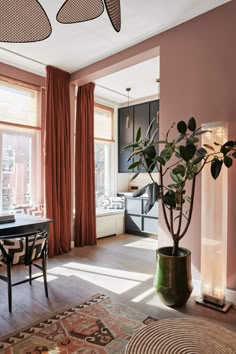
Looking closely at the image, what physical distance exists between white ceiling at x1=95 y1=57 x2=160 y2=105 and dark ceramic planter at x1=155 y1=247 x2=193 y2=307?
10.1 ft

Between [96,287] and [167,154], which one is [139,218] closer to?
[96,287]

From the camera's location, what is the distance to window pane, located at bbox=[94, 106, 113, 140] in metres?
5.95

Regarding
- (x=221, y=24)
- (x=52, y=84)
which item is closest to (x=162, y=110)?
(x=221, y=24)

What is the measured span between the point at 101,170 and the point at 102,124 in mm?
1113

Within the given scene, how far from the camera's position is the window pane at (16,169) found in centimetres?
420

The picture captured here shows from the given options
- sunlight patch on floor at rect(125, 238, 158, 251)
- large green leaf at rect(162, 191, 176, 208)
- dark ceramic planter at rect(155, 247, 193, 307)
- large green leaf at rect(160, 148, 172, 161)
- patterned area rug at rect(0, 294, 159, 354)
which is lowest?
sunlight patch on floor at rect(125, 238, 158, 251)

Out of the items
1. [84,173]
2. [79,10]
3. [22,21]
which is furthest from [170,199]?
[84,173]

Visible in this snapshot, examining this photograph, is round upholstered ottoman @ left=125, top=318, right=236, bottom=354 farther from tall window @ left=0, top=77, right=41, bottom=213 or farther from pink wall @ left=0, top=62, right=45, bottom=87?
pink wall @ left=0, top=62, right=45, bottom=87

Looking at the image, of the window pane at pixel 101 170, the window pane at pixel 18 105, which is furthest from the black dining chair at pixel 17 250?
the window pane at pixel 101 170

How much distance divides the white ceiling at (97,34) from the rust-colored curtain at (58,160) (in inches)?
14.4

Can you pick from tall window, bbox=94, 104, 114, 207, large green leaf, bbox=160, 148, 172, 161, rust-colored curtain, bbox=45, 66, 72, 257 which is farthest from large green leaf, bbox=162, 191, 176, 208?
tall window, bbox=94, 104, 114, 207

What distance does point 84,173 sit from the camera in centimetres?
479

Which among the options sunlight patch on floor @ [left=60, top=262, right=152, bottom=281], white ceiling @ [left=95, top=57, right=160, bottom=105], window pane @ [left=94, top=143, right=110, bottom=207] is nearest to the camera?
sunlight patch on floor @ [left=60, top=262, right=152, bottom=281]

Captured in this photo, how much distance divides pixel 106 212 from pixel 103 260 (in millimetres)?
1638
